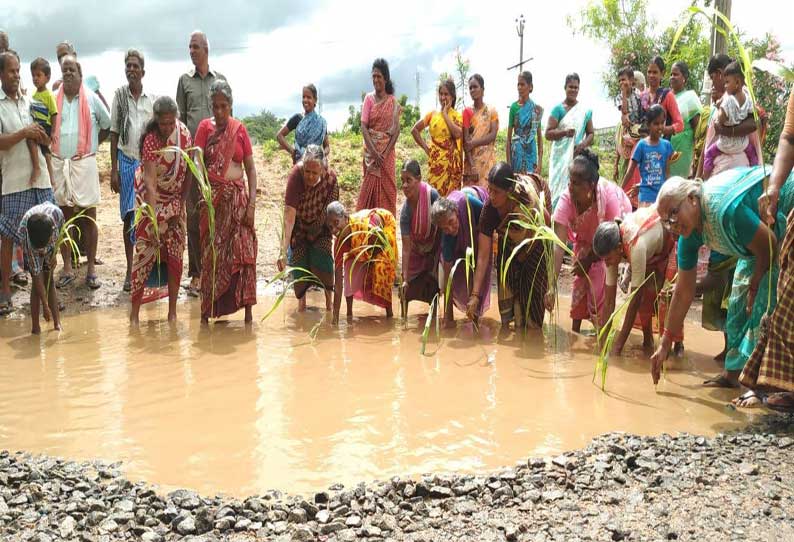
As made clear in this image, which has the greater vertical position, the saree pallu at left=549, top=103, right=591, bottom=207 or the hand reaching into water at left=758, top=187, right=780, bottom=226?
the saree pallu at left=549, top=103, right=591, bottom=207

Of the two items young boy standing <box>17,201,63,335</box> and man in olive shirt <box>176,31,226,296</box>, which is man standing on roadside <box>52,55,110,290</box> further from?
young boy standing <box>17,201,63,335</box>

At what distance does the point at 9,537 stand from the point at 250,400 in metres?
1.64

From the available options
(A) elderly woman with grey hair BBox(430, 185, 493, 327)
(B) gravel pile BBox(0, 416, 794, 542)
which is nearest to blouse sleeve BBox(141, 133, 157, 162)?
(A) elderly woman with grey hair BBox(430, 185, 493, 327)

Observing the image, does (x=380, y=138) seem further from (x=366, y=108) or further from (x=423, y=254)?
(x=423, y=254)

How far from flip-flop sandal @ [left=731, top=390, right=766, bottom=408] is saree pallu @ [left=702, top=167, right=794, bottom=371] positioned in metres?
0.20

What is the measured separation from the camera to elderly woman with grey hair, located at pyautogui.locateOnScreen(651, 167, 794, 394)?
11.5 feet

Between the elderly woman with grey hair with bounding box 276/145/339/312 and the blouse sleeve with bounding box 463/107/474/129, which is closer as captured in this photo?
the elderly woman with grey hair with bounding box 276/145/339/312

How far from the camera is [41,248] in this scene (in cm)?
548

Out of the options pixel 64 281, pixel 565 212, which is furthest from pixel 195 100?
pixel 565 212

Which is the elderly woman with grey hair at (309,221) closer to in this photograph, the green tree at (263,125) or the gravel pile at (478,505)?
the gravel pile at (478,505)

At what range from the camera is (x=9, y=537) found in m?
2.53

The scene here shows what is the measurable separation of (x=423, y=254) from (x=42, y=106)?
139 inches

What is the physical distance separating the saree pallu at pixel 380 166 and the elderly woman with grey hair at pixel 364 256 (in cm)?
140

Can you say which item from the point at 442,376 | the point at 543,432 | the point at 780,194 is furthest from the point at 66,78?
the point at 780,194
